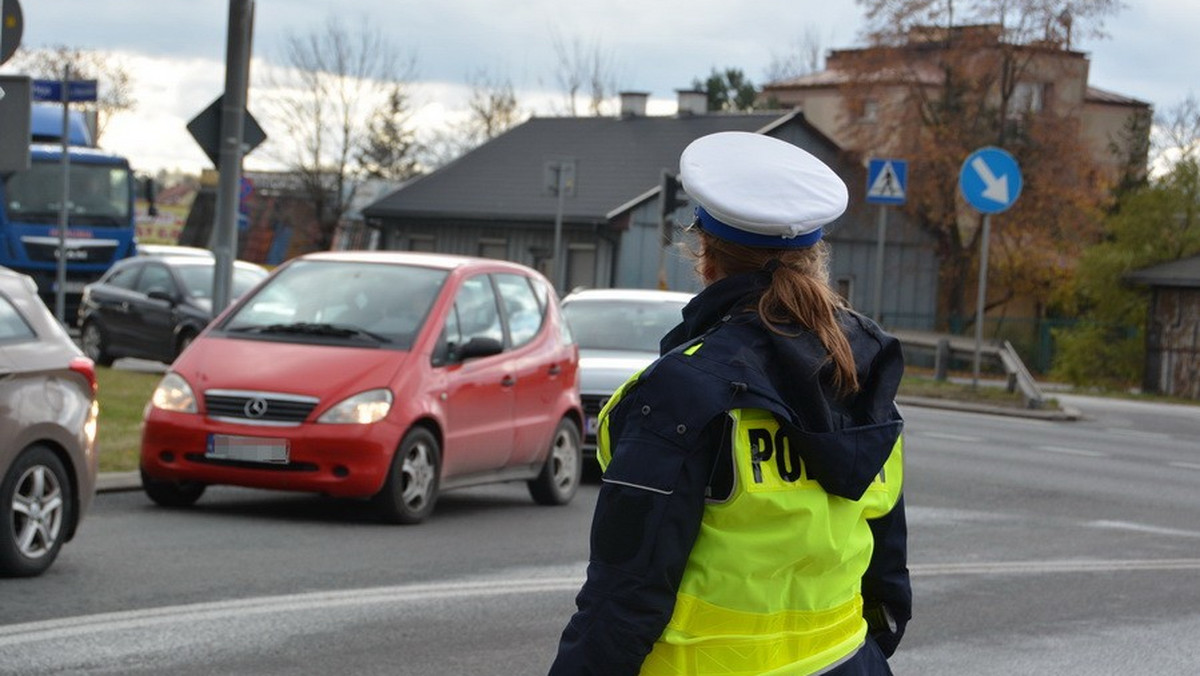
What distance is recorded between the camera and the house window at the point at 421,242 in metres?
57.4

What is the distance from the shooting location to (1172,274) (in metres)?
38.8

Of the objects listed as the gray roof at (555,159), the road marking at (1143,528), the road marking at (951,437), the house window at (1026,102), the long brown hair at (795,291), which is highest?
the house window at (1026,102)

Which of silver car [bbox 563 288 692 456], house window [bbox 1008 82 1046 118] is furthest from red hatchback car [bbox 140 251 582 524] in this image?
house window [bbox 1008 82 1046 118]

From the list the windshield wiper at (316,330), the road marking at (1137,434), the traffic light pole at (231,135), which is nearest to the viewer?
the windshield wiper at (316,330)

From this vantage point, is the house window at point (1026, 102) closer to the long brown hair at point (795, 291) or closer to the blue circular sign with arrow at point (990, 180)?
the blue circular sign with arrow at point (990, 180)

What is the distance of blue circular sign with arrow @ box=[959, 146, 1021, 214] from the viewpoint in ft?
84.3

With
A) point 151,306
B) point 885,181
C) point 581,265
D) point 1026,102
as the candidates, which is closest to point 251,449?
point 151,306

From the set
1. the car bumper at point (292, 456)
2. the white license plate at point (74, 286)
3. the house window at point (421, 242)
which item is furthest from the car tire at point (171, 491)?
the house window at point (421, 242)

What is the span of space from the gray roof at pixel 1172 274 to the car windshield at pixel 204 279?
20.8 metres

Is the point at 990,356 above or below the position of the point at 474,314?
below

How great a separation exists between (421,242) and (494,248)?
287 centimetres

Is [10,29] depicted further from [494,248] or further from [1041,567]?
[494,248]

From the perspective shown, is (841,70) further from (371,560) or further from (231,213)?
(371,560)

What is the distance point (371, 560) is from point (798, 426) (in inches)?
275
